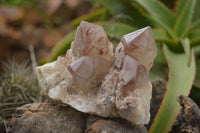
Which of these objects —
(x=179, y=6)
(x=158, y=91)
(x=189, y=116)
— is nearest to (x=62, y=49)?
(x=158, y=91)

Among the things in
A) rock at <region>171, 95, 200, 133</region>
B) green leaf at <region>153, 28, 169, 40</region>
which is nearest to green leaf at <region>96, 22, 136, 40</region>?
green leaf at <region>153, 28, 169, 40</region>

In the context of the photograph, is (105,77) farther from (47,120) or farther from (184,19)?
(184,19)

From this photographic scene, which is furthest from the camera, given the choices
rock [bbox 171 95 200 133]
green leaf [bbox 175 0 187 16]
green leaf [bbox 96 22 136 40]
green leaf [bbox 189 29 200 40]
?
green leaf [bbox 175 0 187 16]

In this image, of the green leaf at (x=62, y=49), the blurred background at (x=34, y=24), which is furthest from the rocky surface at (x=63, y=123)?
the blurred background at (x=34, y=24)

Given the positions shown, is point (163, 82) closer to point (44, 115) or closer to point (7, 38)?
point (44, 115)

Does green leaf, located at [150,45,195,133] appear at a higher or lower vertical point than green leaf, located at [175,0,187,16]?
lower

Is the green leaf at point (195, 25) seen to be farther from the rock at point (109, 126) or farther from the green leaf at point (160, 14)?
the rock at point (109, 126)

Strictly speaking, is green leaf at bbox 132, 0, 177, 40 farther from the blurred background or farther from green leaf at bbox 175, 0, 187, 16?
the blurred background
